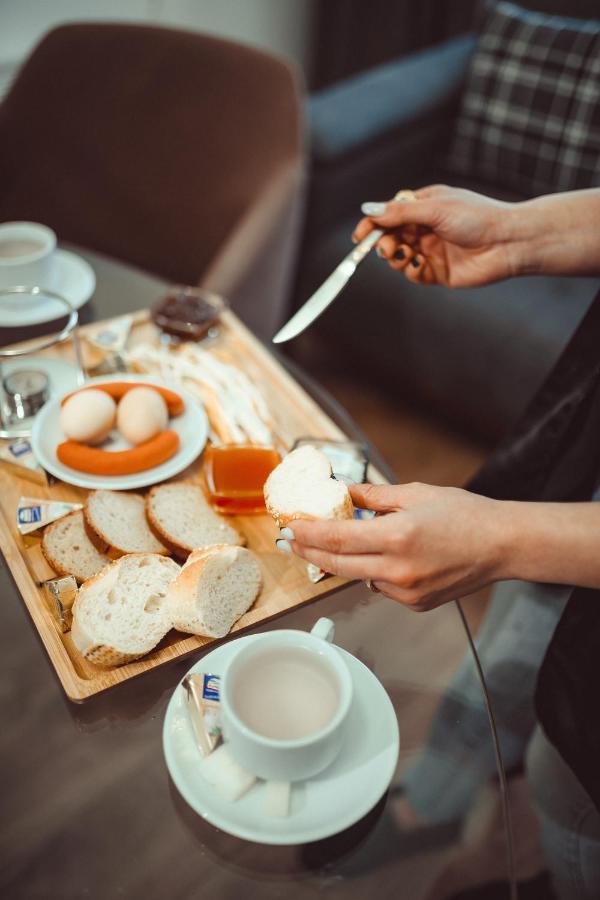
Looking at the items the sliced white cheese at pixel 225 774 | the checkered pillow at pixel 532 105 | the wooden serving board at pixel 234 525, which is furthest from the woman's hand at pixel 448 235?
the checkered pillow at pixel 532 105

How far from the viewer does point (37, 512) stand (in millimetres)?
1008

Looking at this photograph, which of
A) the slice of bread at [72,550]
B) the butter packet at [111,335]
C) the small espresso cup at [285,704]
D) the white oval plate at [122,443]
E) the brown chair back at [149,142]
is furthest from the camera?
the brown chair back at [149,142]

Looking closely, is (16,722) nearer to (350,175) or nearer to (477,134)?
(350,175)

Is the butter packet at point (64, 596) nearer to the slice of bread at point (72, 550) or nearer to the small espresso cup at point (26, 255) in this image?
the slice of bread at point (72, 550)

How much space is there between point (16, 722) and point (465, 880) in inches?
20.1

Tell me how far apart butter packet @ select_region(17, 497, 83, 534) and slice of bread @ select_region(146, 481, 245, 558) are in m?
0.11

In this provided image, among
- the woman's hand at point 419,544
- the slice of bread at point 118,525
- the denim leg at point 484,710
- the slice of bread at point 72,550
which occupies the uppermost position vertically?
the woman's hand at point 419,544

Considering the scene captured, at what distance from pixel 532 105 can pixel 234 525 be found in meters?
1.75

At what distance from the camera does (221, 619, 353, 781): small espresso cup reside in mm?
694

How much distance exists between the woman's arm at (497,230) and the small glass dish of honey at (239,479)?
1.19 ft

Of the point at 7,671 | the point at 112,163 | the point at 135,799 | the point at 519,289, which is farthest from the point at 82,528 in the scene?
the point at 519,289

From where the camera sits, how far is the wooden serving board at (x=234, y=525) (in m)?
0.86

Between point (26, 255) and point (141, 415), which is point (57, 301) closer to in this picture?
point (26, 255)

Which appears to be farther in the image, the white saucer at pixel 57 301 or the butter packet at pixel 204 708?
the white saucer at pixel 57 301
